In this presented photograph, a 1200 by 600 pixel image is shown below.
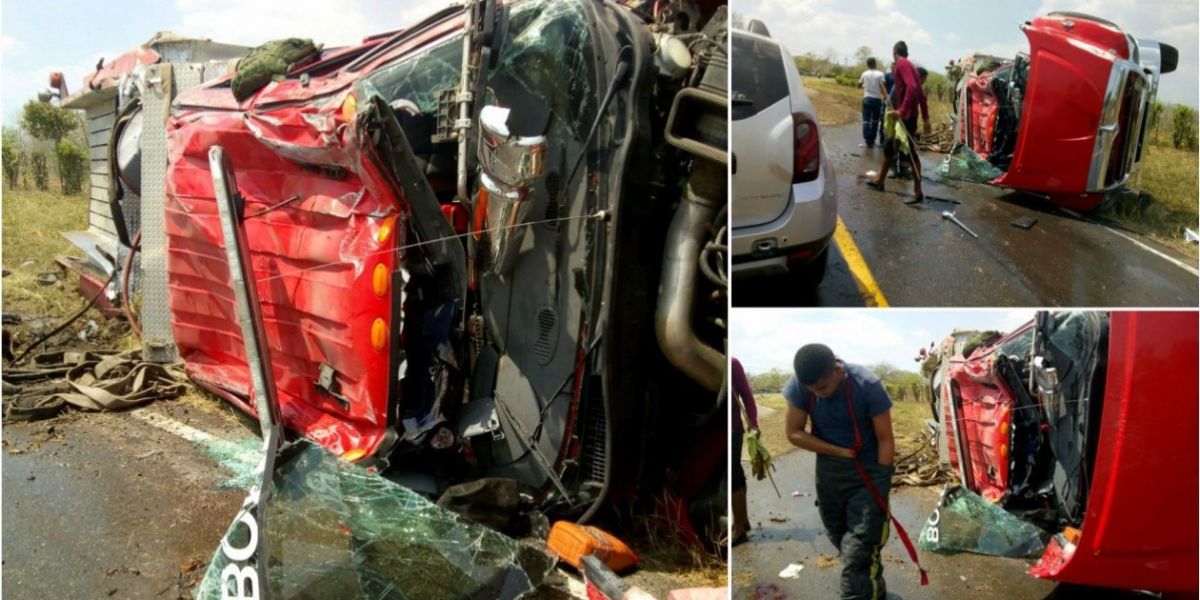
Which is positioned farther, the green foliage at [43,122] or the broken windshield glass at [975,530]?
the green foliage at [43,122]

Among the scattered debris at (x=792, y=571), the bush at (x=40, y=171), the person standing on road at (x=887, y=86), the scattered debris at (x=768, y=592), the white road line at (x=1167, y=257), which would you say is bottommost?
the bush at (x=40, y=171)

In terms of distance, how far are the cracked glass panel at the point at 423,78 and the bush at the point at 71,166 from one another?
1721cm

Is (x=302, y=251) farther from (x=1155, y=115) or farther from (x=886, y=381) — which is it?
(x=1155, y=115)

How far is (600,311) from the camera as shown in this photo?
3.79m

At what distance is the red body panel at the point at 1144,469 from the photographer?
8.09 ft

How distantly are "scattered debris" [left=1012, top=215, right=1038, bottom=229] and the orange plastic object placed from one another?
1882mm

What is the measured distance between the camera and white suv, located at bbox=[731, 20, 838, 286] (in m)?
2.79

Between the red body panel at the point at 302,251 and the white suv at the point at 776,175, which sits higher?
the white suv at the point at 776,175

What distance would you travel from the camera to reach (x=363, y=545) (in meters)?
3.29

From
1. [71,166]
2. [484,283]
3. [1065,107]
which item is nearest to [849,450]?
[1065,107]

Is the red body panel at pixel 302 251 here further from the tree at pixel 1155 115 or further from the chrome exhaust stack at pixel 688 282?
the tree at pixel 1155 115

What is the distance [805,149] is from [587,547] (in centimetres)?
174

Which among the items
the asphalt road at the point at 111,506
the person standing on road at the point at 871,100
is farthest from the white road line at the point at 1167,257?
the asphalt road at the point at 111,506

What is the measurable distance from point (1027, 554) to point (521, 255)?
224cm
